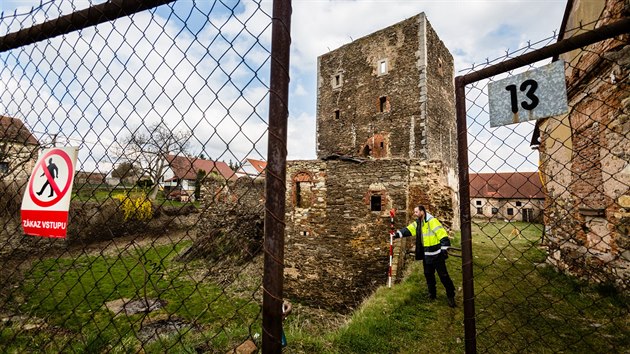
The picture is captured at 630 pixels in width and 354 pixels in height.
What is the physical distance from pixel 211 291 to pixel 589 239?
8.67m

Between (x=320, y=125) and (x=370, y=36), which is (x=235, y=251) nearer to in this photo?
(x=320, y=125)

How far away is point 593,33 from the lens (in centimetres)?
161

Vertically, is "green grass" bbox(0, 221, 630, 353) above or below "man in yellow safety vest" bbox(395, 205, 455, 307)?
below

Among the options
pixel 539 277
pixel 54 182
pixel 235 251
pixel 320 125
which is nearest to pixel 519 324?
pixel 539 277

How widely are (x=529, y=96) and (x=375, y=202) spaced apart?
686 centimetres

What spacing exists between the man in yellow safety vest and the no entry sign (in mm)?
4734

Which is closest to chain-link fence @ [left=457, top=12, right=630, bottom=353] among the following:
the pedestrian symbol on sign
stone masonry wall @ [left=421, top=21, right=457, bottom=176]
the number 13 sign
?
the number 13 sign

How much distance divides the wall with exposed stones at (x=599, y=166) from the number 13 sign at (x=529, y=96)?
1.57 m

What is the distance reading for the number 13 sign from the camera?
5.62ft

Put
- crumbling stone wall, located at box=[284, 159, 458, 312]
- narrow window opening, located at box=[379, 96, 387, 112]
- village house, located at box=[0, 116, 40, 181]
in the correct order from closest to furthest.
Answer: village house, located at box=[0, 116, 40, 181] → crumbling stone wall, located at box=[284, 159, 458, 312] → narrow window opening, located at box=[379, 96, 387, 112]

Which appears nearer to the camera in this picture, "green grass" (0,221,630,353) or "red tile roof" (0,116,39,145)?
"red tile roof" (0,116,39,145)

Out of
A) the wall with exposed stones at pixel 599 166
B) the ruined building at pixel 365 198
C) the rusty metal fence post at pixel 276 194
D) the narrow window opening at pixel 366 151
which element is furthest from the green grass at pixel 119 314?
the narrow window opening at pixel 366 151

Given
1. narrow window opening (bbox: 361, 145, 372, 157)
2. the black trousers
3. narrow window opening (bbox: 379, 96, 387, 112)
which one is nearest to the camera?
the black trousers

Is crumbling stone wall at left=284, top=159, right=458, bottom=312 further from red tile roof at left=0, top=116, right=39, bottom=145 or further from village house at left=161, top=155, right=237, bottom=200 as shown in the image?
red tile roof at left=0, top=116, right=39, bottom=145
